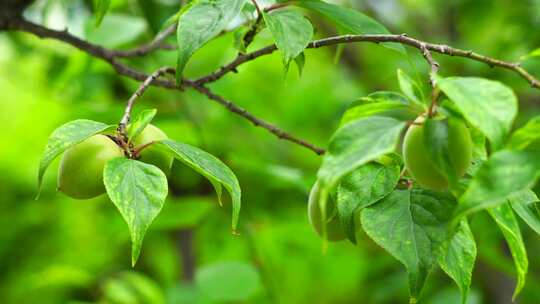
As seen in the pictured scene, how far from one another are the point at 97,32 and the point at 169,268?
1149 millimetres

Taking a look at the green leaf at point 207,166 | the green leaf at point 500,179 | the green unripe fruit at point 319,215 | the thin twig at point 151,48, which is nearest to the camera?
the green leaf at point 500,179

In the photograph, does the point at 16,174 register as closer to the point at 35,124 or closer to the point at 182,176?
the point at 35,124

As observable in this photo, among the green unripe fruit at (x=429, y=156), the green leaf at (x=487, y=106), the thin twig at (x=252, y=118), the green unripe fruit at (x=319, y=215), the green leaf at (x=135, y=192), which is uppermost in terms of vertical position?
the green leaf at (x=487, y=106)

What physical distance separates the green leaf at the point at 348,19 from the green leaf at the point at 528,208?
167mm

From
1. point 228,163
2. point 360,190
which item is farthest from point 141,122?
point 228,163

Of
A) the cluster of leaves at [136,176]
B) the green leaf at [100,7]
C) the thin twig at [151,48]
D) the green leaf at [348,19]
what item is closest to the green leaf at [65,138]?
the cluster of leaves at [136,176]

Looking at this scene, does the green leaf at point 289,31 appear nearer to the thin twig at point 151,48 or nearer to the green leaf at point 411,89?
the green leaf at point 411,89

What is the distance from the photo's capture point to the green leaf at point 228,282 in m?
1.39

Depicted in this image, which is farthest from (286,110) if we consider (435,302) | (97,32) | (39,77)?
(39,77)

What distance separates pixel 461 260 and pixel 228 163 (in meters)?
0.85

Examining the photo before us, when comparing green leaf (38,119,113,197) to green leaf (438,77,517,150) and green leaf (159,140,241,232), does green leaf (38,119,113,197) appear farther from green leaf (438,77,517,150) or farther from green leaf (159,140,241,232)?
green leaf (438,77,517,150)

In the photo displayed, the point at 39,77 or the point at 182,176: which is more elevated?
the point at 182,176

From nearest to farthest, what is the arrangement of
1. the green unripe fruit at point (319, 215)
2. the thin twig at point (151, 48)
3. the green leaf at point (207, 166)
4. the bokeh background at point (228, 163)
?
the green leaf at point (207, 166) → the green unripe fruit at point (319, 215) → the thin twig at point (151, 48) → the bokeh background at point (228, 163)

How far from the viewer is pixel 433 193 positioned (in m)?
0.57
